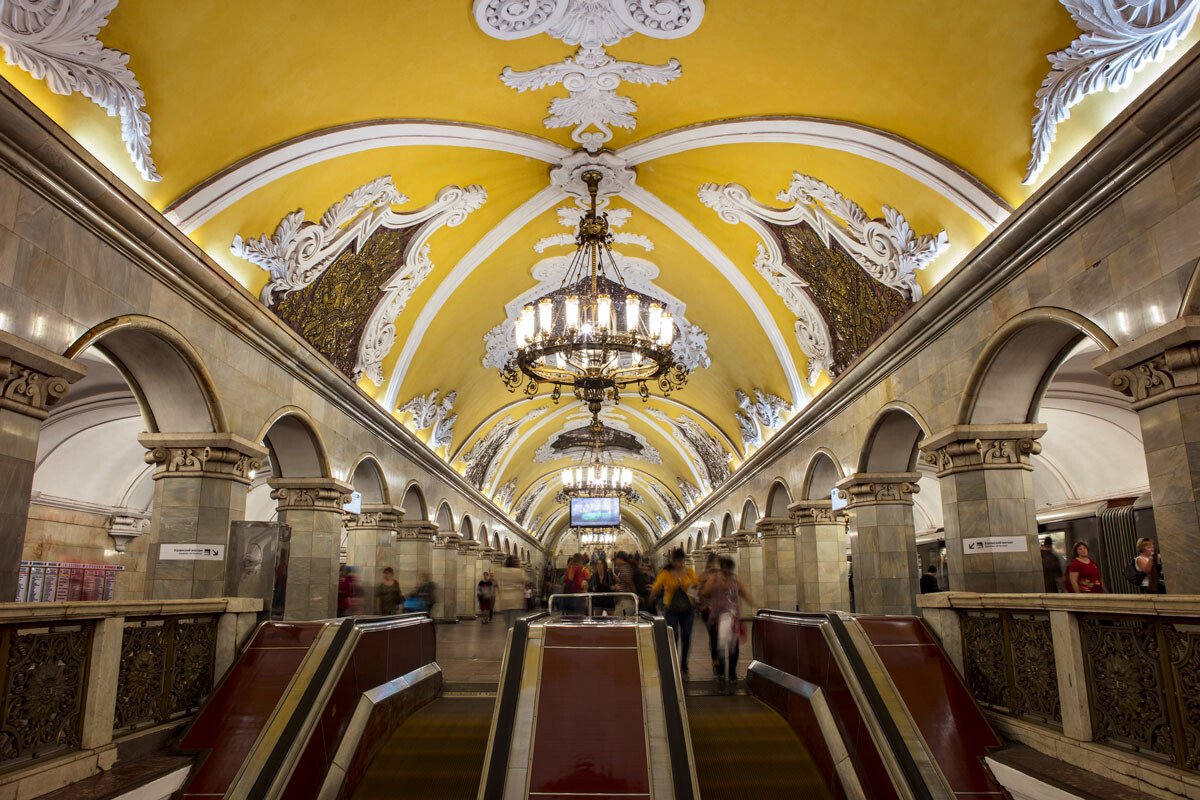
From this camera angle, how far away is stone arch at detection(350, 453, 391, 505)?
13.3 m

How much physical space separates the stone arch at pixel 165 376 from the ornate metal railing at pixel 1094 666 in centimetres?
670

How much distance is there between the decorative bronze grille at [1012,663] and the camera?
17.1 ft

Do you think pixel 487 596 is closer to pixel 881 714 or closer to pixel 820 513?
pixel 820 513

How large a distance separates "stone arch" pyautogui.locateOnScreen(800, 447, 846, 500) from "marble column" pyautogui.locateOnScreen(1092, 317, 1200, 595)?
25.3ft

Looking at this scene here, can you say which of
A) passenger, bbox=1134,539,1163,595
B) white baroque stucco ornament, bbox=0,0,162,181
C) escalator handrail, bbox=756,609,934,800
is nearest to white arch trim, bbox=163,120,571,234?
white baroque stucco ornament, bbox=0,0,162,181

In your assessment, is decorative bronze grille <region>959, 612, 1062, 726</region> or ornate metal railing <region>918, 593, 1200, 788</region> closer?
ornate metal railing <region>918, 593, 1200, 788</region>

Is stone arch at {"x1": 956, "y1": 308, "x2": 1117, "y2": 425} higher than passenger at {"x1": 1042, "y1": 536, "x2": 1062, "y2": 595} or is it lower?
higher

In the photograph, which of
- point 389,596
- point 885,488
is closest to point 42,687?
point 389,596

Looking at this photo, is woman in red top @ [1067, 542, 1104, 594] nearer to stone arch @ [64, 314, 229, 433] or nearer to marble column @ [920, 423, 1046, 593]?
marble column @ [920, 423, 1046, 593]

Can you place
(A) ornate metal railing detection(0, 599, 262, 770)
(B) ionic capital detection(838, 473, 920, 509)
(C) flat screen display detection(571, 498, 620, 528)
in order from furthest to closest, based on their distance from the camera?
1. (C) flat screen display detection(571, 498, 620, 528)
2. (B) ionic capital detection(838, 473, 920, 509)
3. (A) ornate metal railing detection(0, 599, 262, 770)

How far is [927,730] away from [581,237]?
19.7 ft

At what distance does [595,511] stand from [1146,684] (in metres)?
23.3

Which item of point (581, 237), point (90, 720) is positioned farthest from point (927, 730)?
point (581, 237)

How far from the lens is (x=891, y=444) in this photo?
34.4 ft
